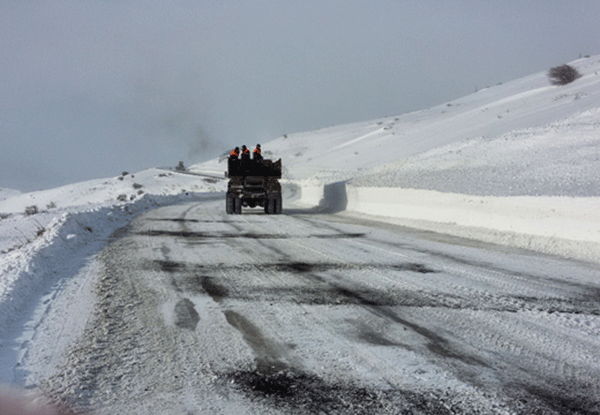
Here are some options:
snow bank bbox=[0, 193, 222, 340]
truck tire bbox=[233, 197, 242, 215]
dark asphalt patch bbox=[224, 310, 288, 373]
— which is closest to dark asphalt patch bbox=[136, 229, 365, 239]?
snow bank bbox=[0, 193, 222, 340]

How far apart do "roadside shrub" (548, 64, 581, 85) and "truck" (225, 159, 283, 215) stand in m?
44.3

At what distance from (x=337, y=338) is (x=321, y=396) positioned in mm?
1252

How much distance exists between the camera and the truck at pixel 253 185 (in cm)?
2120

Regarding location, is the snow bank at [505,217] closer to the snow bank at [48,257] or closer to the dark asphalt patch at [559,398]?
the dark asphalt patch at [559,398]

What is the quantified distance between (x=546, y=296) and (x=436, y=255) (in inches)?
137

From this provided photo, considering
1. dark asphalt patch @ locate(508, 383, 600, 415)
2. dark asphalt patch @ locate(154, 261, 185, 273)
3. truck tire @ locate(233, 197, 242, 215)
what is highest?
truck tire @ locate(233, 197, 242, 215)

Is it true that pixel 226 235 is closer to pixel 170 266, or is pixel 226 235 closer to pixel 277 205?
pixel 170 266

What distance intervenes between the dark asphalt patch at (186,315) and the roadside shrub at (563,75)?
57.0 meters

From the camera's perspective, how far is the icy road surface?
3.53 m

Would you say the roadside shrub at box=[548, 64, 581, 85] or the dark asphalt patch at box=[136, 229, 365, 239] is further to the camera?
the roadside shrub at box=[548, 64, 581, 85]

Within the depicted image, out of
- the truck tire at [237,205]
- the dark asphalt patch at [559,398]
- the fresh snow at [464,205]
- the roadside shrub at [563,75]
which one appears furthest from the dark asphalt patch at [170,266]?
the roadside shrub at [563,75]

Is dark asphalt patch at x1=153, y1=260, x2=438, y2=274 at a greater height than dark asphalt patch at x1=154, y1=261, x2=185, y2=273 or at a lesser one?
lesser

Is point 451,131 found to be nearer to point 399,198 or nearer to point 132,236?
point 399,198

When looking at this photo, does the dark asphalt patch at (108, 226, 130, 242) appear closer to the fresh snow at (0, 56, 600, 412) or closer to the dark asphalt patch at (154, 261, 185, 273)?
the fresh snow at (0, 56, 600, 412)
